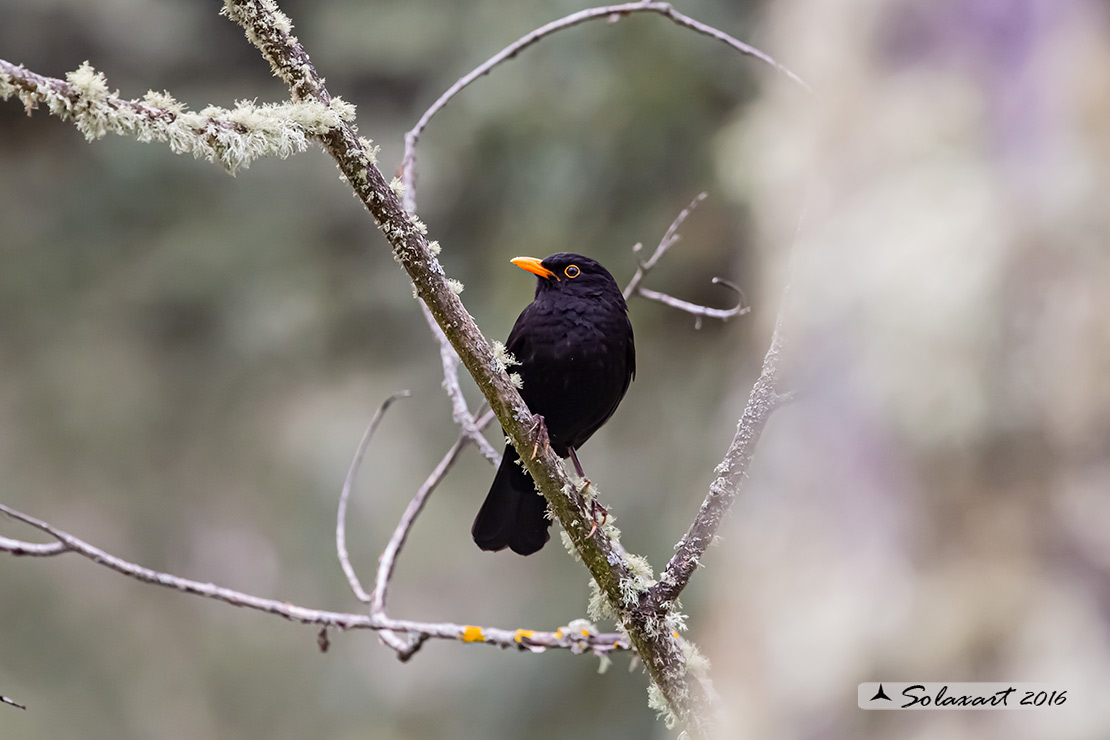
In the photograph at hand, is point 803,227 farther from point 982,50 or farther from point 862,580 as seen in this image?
point 862,580

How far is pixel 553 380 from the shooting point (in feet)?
11.9

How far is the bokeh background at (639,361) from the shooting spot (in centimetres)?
124

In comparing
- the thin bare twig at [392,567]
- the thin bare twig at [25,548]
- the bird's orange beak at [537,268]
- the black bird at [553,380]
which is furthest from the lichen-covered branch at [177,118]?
the bird's orange beak at [537,268]

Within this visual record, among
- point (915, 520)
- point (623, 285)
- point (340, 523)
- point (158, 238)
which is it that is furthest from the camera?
point (158, 238)

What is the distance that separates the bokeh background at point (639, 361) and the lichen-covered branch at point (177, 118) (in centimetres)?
97

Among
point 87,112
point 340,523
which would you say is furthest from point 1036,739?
point 340,523

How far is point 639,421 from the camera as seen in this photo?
6.14 m

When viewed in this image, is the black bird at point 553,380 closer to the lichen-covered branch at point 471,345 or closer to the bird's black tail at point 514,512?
the bird's black tail at point 514,512

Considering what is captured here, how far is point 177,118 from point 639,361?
450 centimetres

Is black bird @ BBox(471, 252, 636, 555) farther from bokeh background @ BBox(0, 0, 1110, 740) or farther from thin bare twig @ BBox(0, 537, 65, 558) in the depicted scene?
thin bare twig @ BBox(0, 537, 65, 558)

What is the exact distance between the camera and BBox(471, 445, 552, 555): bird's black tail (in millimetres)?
3675

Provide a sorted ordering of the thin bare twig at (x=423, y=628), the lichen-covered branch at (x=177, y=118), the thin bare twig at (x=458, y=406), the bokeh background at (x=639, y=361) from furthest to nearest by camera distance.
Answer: the thin bare twig at (x=458, y=406)
the thin bare twig at (x=423, y=628)
the lichen-covered branch at (x=177, y=118)
the bokeh background at (x=639, y=361)

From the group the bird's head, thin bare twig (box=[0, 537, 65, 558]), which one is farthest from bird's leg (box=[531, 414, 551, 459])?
the bird's head

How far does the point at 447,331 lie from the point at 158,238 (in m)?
5.40
